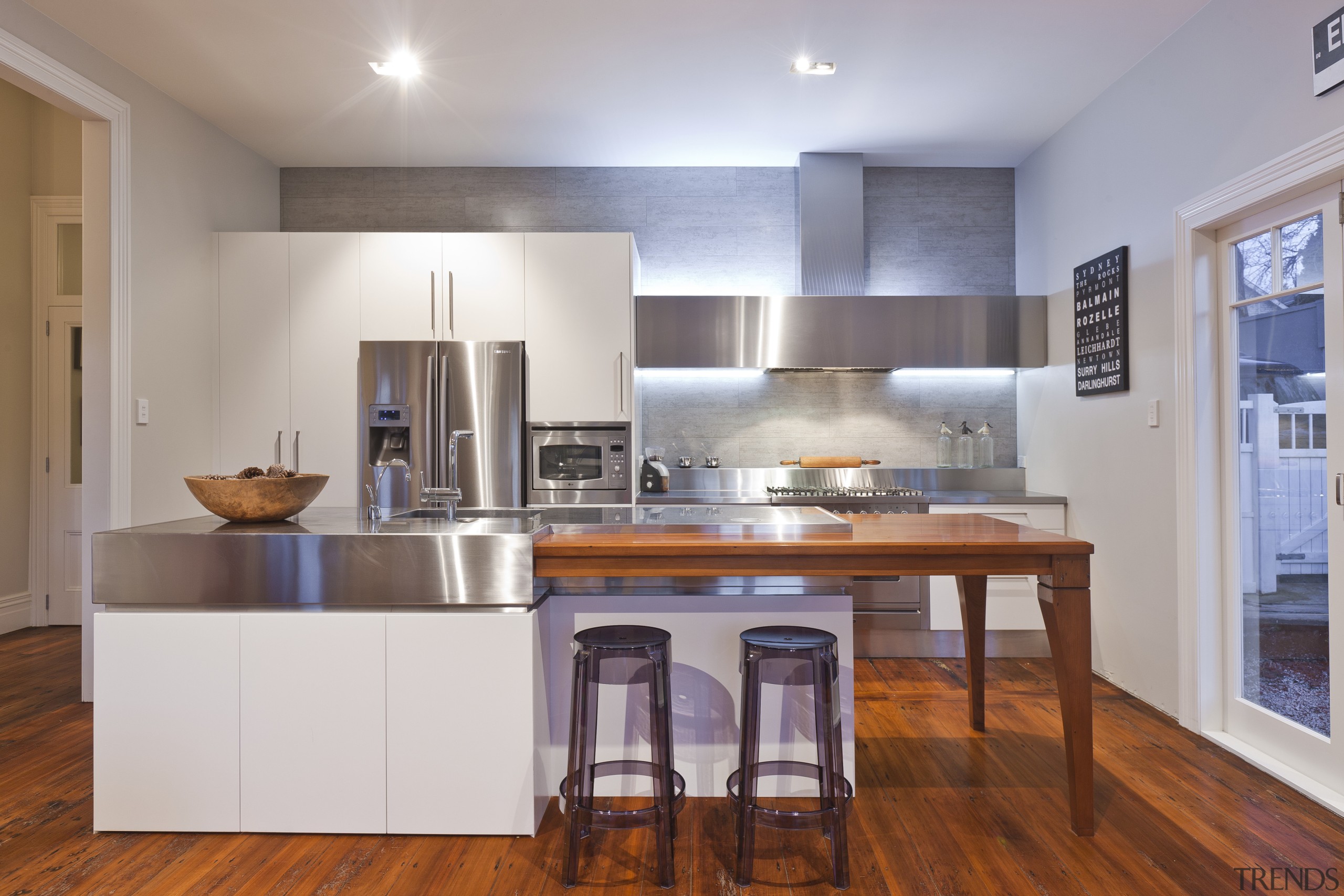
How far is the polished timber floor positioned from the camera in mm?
1798

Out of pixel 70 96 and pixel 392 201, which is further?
pixel 392 201

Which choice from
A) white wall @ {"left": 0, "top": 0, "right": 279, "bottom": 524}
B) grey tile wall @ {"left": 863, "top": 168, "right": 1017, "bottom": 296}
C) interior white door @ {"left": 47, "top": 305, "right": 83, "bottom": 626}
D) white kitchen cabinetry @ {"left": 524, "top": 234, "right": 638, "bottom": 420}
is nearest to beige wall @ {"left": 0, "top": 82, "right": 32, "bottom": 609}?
interior white door @ {"left": 47, "top": 305, "right": 83, "bottom": 626}

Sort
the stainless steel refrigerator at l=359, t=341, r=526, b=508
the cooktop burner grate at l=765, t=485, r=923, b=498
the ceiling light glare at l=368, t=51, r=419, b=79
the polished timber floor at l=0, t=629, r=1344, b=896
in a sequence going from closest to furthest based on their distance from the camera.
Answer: the polished timber floor at l=0, t=629, r=1344, b=896 → the ceiling light glare at l=368, t=51, r=419, b=79 → the stainless steel refrigerator at l=359, t=341, r=526, b=508 → the cooktop burner grate at l=765, t=485, r=923, b=498

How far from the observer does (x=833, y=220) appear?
413 centimetres

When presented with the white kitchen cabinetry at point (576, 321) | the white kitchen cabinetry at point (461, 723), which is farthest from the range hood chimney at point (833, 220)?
the white kitchen cabinetry at point (461, 723)

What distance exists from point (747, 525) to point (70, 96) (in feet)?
10.0

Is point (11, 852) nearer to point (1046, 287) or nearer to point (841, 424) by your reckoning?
point (841, 424)

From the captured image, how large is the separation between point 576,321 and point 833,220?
1.55m

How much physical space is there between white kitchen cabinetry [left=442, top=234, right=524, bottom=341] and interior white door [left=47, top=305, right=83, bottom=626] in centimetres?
238

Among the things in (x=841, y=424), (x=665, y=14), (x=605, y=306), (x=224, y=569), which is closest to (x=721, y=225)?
(x=605, y=306)

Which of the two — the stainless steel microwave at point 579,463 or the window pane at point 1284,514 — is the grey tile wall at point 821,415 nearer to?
the stainless steel microwave at point 579,463

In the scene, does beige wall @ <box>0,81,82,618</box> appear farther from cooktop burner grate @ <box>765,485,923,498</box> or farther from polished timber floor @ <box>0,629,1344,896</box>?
cooktop burner grate @ <box>765,485,923,498</box>

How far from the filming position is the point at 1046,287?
13.2 ft

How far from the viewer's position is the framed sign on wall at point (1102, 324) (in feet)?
10.5
